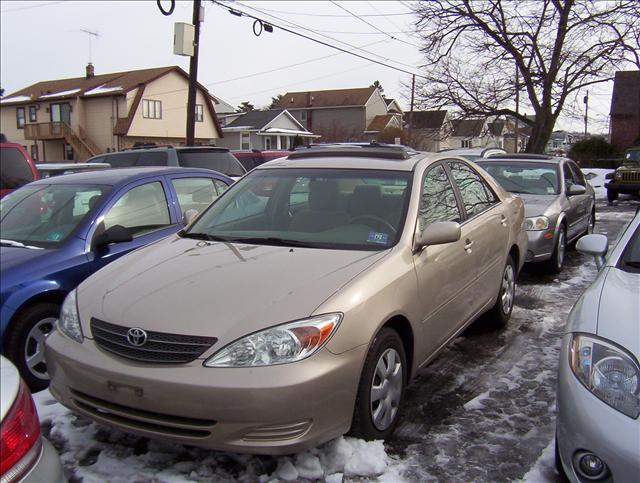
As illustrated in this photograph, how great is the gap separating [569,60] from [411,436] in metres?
24.1

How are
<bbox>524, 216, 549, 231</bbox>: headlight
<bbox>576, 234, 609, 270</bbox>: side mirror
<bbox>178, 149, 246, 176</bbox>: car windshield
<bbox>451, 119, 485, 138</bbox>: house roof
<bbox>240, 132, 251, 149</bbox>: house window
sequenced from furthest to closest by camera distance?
<bbox>240, 132, 251, 149</bbox>: house window → <bbox>451, 119, 485, 138</bbox>: house roof → <bbox>178, 149, 246, 176</bbox>: car windshield → <bbox>524, 216, 549, 231</bbox>: headlight → <bbox>576, 234, 609, 270</bbox>: side mirror

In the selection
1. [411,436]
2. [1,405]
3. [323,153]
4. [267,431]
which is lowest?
[411,436]

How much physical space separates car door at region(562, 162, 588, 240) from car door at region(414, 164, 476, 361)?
455cm

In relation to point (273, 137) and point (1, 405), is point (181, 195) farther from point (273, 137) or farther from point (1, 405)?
point (273, 137)

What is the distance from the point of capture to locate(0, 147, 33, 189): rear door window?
7.22m

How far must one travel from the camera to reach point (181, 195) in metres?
5.70

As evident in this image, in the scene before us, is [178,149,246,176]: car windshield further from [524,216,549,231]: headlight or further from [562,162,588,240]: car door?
[562,162,588,240]: car door

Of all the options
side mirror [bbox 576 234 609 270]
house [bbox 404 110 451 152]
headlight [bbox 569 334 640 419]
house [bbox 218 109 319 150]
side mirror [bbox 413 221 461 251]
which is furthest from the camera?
house [bbox 218 109 319 150]

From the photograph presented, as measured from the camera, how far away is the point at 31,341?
405cm

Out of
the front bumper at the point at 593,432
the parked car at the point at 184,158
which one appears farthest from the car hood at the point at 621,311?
the parked car at the point at 184,158

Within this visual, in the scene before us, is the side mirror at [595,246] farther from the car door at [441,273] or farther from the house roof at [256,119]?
the house roof at [256,119]

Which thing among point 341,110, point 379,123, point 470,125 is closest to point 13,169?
point 470,125

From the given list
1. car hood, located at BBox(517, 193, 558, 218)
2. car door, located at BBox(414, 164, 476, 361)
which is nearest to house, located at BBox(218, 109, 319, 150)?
car hood, located at BBox(517, 193, 558, 218)

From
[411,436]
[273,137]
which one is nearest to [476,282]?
[411,436]
